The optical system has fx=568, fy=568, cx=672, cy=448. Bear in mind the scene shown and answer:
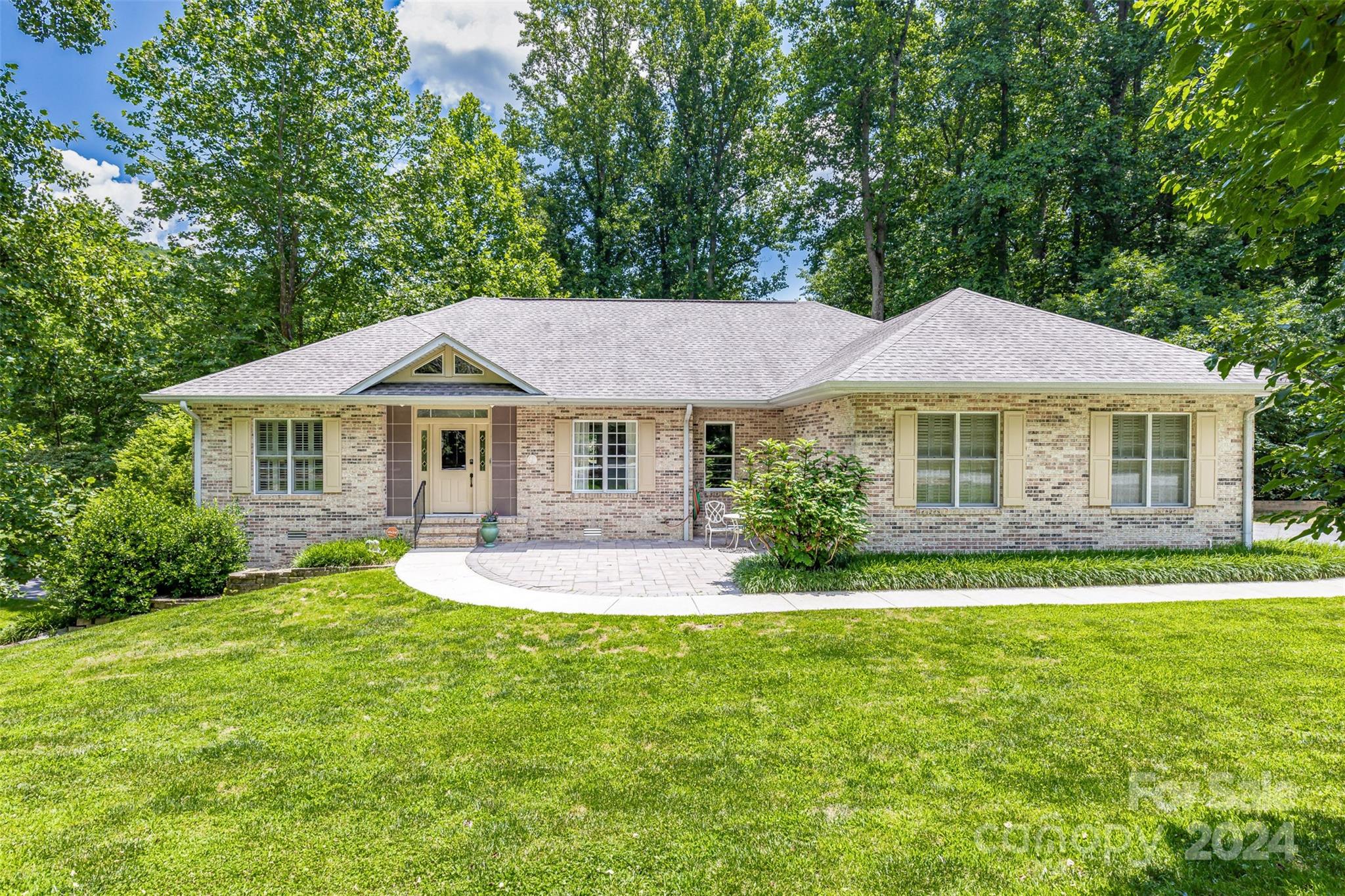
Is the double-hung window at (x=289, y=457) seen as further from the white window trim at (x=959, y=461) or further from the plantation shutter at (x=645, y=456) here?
the white window trim at (x=959, y=461)

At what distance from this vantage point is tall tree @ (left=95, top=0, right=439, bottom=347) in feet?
59.9

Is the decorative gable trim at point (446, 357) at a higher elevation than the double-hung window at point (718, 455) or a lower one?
higher

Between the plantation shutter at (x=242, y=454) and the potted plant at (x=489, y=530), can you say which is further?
the potted plant at (x=489, y=530)

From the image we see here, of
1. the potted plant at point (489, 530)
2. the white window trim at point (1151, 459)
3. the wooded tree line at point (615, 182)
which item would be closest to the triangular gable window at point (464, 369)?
the potted plant at point (489, 530)

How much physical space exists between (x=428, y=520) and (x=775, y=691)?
967 centimetres

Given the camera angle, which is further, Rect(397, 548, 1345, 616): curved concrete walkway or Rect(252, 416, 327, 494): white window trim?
Rect(252, 416, 327, 494): white window trim

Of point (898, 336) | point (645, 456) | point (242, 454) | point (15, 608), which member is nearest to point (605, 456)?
point (645, 456)

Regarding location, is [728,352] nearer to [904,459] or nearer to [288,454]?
[904,459]

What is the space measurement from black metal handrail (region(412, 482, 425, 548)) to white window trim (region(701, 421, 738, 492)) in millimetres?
6438

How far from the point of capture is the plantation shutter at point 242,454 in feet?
39.7

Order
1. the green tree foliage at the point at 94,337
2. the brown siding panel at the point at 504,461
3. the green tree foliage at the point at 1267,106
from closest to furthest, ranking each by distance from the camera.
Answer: the green tree foliage at the point at 1267,106 < the brown siding panel at the point at 504,461 < the green tree foliage at the point at 94,337

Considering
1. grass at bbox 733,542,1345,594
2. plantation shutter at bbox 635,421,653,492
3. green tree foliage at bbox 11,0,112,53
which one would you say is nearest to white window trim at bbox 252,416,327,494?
plantation shutter at bbox 635,421,653,492

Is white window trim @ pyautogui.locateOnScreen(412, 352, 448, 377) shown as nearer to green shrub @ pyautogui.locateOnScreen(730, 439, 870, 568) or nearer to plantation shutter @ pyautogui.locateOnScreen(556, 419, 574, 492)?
plantation shutter @ pyautogui.locateOnScreen(556, 419, 574, 492)

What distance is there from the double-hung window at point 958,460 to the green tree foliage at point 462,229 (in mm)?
18434
